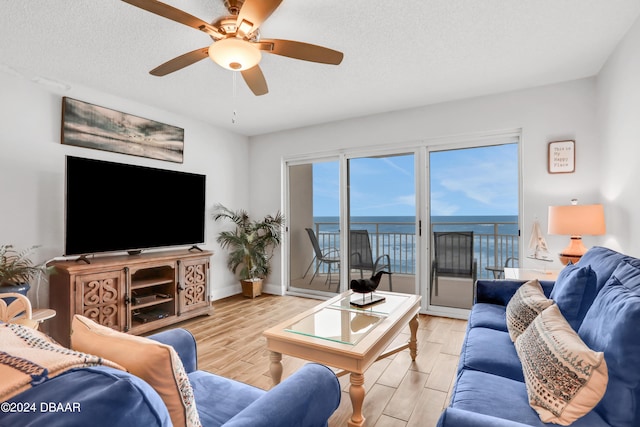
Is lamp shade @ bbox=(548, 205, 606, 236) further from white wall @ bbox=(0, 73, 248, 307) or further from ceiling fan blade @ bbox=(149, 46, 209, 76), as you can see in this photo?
white wall @ bbox=(0, 73, 248, 307)

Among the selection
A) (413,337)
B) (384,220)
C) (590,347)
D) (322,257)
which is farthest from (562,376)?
(322,257)

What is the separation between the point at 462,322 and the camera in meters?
3.57

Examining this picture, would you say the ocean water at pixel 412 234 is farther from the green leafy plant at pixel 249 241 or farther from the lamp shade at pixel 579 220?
the lamp shade at pixel 579 220

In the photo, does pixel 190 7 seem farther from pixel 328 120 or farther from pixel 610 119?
pixel 610 119

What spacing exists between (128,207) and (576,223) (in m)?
4.05

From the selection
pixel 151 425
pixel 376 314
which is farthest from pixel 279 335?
pixel 151 425

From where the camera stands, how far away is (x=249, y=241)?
15.0ft

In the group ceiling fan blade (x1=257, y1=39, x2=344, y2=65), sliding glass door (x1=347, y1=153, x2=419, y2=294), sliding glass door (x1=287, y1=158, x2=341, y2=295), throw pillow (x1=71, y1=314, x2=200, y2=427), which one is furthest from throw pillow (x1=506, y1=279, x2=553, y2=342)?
sliding glass door (x1=287, y1=158, x2=341, y2=295)

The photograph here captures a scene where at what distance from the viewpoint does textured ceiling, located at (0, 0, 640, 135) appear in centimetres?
204

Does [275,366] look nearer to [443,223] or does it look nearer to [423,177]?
[443,223]

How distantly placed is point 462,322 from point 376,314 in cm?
184

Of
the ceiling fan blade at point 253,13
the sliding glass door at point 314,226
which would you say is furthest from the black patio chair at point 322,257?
the ceiling fan blade at point 253,13

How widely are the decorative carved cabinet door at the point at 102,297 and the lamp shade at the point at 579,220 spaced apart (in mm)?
3912

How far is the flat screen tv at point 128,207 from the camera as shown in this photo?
2885mm
